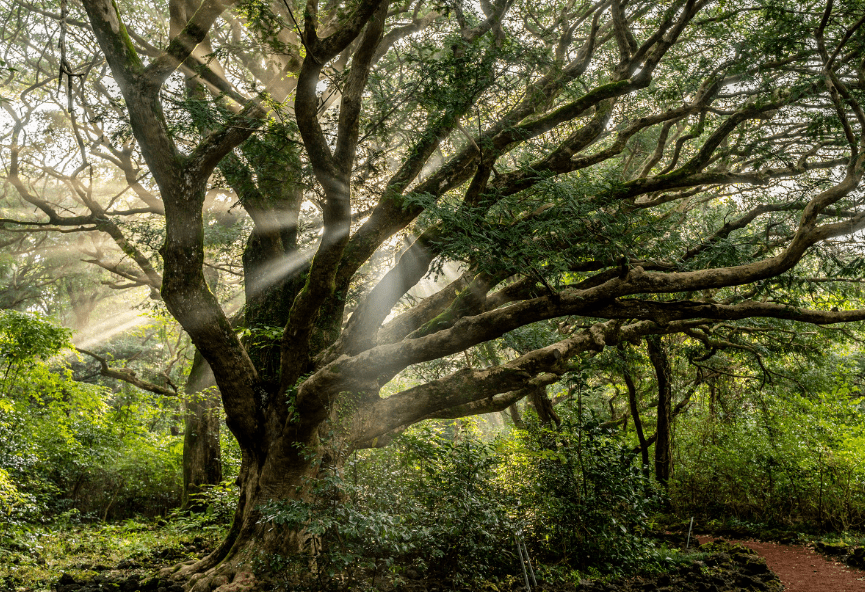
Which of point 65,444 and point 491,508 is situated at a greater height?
point 65,444

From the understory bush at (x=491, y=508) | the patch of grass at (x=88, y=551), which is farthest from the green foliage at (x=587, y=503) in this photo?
the patch of grass at (x=88, y=551)

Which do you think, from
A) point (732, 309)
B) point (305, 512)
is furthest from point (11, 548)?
point (732, 309)

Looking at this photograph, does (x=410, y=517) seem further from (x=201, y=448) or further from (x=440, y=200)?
(x=201, y=448)

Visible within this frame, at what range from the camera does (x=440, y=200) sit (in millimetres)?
5586

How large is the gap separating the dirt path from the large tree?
281 centimetres

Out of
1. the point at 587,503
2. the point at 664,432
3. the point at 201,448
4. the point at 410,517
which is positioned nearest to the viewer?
the point at 410,517

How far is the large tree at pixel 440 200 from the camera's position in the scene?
423 cm

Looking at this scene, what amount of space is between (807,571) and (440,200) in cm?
596

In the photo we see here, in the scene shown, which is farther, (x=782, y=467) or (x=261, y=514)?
(x=782, y=467)

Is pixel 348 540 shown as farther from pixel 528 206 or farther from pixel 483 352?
pixel 483 352

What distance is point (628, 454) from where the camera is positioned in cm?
527

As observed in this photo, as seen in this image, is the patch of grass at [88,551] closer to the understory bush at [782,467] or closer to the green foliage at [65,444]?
the green foliage at [65,444]

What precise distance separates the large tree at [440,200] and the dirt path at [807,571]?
2812mm

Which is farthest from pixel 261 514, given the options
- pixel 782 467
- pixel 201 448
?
pixel 782 467
